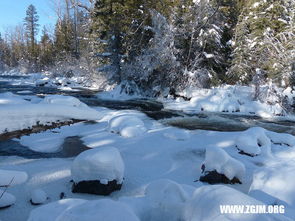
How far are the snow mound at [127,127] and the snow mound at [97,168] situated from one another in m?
2.68

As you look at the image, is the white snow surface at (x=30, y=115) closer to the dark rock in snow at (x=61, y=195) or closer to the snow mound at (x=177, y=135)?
the dark rock in snow at (x=61, y=195)

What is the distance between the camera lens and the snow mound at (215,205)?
218cm

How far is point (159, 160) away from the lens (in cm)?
530

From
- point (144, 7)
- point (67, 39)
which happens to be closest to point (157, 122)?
point (144, 7)

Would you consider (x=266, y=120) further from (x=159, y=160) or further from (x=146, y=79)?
(x=146, y=79)

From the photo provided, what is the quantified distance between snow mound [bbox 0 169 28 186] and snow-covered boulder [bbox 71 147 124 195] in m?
0.93

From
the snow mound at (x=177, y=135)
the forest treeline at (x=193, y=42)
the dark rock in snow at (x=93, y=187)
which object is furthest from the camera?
the forest treeline at (x=193, y=42)

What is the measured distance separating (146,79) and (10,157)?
1174 centimetres

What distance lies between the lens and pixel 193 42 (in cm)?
1582

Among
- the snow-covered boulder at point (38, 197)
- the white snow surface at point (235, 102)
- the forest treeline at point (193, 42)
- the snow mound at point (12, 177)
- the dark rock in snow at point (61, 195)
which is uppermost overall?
the forest treeline at point (193, 42)

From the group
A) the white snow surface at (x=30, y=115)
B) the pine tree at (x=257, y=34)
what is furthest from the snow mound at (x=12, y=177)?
the pine tree at (x=257, y=34)

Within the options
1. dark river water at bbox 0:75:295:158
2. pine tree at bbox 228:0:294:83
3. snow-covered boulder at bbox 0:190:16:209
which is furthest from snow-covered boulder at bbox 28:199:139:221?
pine tree at bbox 228:0:294:83

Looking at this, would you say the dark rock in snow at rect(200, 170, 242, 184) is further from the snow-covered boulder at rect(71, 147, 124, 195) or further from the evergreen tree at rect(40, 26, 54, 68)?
the evergreen tree at rect(40, 26, 54, 68)

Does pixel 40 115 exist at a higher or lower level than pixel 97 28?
lower
